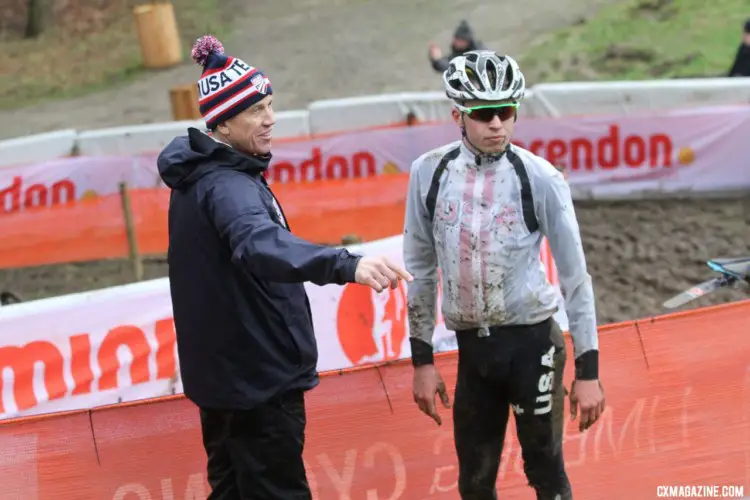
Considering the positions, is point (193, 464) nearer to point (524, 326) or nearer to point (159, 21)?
point (524, 326)

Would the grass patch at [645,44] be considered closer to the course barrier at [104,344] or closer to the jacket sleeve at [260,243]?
the course barrier at [104,344]

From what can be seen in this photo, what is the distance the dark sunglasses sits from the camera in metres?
3.96

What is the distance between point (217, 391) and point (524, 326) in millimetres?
1214

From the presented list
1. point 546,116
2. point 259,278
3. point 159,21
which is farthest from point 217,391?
point 159,21

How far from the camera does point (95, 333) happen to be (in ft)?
20.4

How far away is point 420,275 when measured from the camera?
430cm

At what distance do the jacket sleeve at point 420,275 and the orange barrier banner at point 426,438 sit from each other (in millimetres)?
800

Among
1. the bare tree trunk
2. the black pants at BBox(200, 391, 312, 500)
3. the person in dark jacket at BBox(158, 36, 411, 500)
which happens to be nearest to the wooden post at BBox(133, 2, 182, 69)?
the bare tree trunk

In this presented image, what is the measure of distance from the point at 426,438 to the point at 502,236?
5.07 ft

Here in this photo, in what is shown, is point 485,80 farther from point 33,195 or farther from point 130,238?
point 33,195

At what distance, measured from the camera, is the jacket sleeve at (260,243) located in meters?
3.20

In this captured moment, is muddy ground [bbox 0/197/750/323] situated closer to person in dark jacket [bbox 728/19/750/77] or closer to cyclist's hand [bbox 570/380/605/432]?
person in dark jacket [bbox 728/19/750/77]

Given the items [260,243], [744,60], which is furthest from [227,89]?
[744,60]

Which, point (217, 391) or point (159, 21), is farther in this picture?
point (159, 21)
